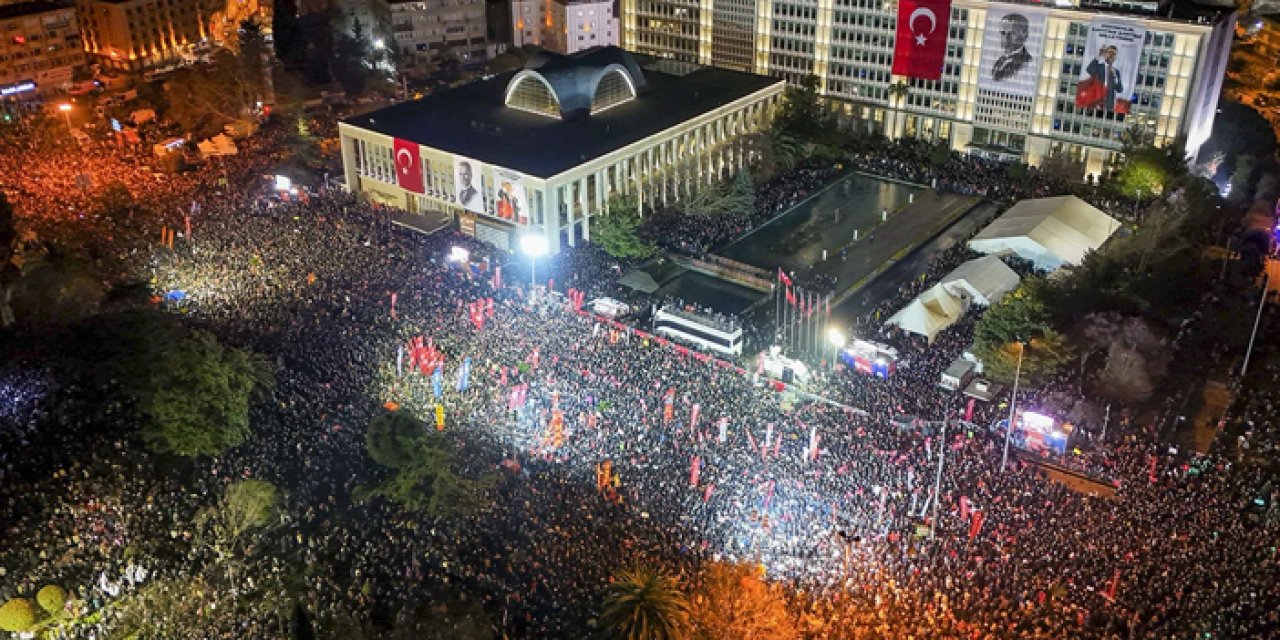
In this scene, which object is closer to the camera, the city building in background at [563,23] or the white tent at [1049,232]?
the white tent at [1049,232]

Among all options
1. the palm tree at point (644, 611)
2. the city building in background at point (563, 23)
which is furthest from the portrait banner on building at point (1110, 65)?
the palm tree at point (644, 611)

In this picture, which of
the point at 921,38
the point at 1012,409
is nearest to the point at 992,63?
the point at 921,38

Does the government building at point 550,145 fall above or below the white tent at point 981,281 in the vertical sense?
above

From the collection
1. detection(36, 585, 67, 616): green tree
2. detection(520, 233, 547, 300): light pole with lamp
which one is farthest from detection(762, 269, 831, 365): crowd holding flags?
detection(36, 585, 67, 616): green tree

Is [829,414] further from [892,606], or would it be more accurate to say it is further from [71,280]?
[71,280]

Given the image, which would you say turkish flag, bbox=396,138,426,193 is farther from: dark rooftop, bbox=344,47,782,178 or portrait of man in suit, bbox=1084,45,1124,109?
portrait of man in suit, bbox=1084,45,1124,109

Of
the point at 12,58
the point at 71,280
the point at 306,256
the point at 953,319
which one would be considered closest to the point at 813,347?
the point at 953,319

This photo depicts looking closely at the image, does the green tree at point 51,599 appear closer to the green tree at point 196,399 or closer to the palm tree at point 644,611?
the green tree at point 196,399
